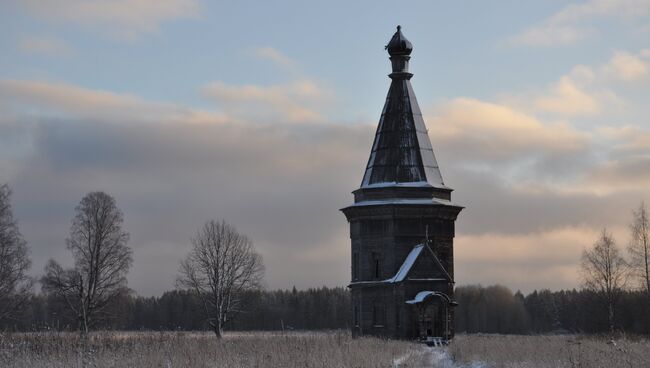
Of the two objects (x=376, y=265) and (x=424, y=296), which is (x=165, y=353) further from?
(x=376, y=265)

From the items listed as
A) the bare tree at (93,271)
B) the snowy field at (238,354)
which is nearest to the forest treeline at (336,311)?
the bare tree at (93,271)

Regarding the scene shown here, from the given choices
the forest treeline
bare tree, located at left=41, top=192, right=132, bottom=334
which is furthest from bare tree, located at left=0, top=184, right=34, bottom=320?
the forest treeline

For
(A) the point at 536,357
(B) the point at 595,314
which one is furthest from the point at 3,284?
(B) the point at 595,314

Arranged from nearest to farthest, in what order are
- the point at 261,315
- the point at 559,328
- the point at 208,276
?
1. the point at 208,276
2. the point at 559,328
3. the point at 261,315

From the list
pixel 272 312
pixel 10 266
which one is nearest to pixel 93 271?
pixel 10 266

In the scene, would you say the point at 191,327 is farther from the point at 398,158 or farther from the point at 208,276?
the point at 398,158

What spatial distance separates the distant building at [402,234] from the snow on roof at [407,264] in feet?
0.17

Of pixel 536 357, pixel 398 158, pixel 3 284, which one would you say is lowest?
pixel 536 357

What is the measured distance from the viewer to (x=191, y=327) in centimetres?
8681

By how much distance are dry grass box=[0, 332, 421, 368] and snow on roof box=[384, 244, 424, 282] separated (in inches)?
684

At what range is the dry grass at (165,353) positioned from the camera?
14312mm

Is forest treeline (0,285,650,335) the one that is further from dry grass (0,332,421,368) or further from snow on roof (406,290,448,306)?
dry grass (0,332,421,368)

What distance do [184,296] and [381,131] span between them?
53.1 meters

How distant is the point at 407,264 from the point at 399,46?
407 inches
